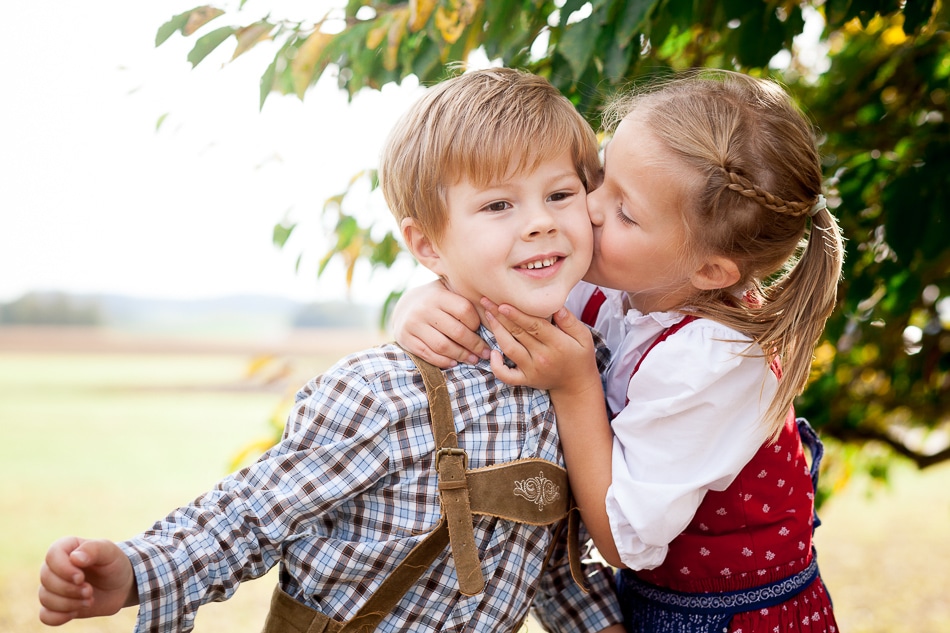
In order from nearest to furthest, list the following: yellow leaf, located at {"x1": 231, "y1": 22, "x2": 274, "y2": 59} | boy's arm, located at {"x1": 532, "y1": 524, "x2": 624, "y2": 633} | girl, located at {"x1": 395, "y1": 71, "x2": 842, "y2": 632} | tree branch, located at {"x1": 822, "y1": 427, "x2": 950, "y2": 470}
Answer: girl, located at {"x1": 395, "y1": 71, "x2": 842, "y2": 632} < boy's arm, located at {"x1": 532, "y1": 524, "x2": 624, "y2": 633} < yellow leaf, located at {"x1": 231, "y1": 22, "x2": 274, "y2": 59} < tree branch, located at {"x1": 822, "y1": 427, "x2": 950, "y2": 470}

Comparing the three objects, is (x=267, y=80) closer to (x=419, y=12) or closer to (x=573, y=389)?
(x=419, y=12)

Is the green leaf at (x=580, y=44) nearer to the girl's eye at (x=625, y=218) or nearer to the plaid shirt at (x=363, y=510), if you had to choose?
the girl's eye at (x=625, y=218)

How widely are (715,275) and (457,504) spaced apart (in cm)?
61

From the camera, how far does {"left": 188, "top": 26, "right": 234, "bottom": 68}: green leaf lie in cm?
175

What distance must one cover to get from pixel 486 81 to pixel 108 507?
8.13 meters

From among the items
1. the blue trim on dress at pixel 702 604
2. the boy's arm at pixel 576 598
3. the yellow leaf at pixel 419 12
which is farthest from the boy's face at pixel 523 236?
the blue trim on dress at pixel 702 604

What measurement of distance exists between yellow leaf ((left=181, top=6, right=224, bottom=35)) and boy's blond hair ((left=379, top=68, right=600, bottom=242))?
1.61 feet

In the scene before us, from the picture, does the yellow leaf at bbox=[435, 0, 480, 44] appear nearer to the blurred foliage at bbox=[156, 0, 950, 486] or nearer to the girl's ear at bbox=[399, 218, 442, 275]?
the blurred foliage at bbox=[156, 0, 950, 486]

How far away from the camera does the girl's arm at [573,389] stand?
4.88 ft

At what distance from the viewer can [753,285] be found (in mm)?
1662

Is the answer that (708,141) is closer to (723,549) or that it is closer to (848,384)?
(723,549)

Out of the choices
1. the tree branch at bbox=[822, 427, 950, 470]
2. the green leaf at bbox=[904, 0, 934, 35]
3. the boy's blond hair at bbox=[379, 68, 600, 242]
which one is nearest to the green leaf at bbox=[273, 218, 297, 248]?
the boy's blond hair at bbox=[379, 68, 600, 242]

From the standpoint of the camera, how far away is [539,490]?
148cm

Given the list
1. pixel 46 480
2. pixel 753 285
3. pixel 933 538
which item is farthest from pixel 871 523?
pixel 46 480
